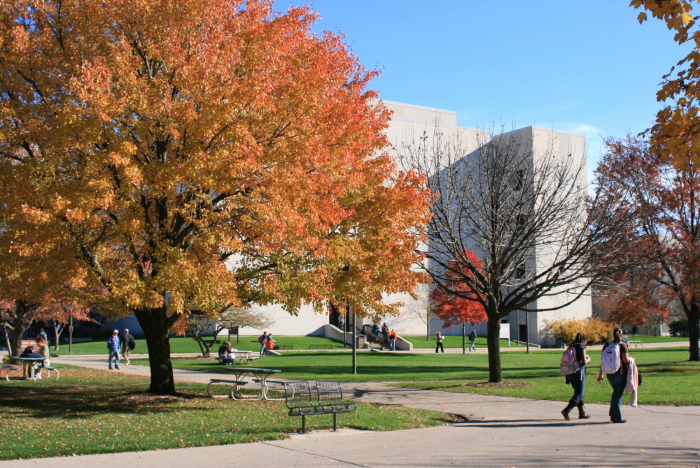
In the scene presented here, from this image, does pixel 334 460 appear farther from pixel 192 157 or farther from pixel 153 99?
pixel 153 99

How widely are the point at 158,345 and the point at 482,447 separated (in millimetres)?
9065

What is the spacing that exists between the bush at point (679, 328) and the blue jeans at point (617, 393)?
2819 inches

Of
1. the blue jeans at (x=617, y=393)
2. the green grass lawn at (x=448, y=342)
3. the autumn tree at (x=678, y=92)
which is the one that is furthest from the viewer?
the green grass lawn at (x=448, y=342)

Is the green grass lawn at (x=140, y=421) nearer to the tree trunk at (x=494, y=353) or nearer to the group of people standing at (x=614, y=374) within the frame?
the group of people standing at (x=614, y=374)

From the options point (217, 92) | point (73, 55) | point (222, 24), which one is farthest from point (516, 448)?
point (73, 55)

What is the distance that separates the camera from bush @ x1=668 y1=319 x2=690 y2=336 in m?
75.6

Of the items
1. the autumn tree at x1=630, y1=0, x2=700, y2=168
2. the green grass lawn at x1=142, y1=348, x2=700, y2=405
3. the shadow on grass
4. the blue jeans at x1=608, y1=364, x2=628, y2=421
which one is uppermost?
the autumn tree at x1=630, y1=0, x2=700, y2=168

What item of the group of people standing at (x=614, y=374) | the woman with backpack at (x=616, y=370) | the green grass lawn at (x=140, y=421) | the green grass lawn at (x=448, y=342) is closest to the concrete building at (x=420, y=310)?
the green grass lawn at (x=448, y=342)

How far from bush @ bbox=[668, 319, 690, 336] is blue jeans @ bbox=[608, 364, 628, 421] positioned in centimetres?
7161

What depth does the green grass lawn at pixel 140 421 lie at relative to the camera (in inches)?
376

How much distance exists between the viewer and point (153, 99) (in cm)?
1245

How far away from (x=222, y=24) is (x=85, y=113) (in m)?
3.76

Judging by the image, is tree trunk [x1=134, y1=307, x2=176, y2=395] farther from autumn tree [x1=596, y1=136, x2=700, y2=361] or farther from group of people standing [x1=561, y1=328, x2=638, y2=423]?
autumn tree [x1=596, y1=136, x2=700, y2=361]

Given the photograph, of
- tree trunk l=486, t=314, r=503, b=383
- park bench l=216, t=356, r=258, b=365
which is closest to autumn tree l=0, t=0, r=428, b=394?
tree trunk l=486, t=314, r=503, b=383
